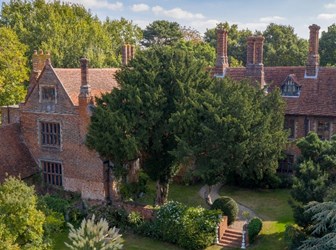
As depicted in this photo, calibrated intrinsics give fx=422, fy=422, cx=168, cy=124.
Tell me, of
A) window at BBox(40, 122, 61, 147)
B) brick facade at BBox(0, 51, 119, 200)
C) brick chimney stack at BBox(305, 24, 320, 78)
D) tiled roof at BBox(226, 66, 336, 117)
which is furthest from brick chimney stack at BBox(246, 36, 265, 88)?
window at BBox(40, 122, 61, 147)

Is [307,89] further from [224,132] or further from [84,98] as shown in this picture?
[84,98]

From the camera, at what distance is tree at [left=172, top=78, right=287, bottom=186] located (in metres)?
25.3

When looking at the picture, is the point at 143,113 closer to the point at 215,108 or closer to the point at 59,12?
the point at 215,108

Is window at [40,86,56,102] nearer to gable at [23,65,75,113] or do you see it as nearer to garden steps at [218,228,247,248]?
gable at [23,65,75,113]

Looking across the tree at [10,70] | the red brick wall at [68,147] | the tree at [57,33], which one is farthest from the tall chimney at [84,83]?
the tree at [57,33]

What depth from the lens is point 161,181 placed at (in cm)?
2945

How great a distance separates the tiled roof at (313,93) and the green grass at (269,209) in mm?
6853

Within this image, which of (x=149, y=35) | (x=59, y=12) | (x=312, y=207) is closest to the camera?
(x=312, y=207)

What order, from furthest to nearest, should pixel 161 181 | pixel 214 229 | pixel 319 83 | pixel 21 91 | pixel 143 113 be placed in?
pixel 21 91
pixel 319 83
pixel 161 181
pixel 143 113
pixel 214 229

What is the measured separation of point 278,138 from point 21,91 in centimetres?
2793

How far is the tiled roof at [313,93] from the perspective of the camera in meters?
33.9

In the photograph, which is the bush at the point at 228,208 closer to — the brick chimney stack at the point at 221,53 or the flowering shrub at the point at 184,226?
the flowering shrub at the point at 184,226

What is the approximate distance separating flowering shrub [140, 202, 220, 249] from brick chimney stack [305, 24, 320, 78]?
17.0m

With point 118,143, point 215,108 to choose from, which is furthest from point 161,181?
point 215,108
